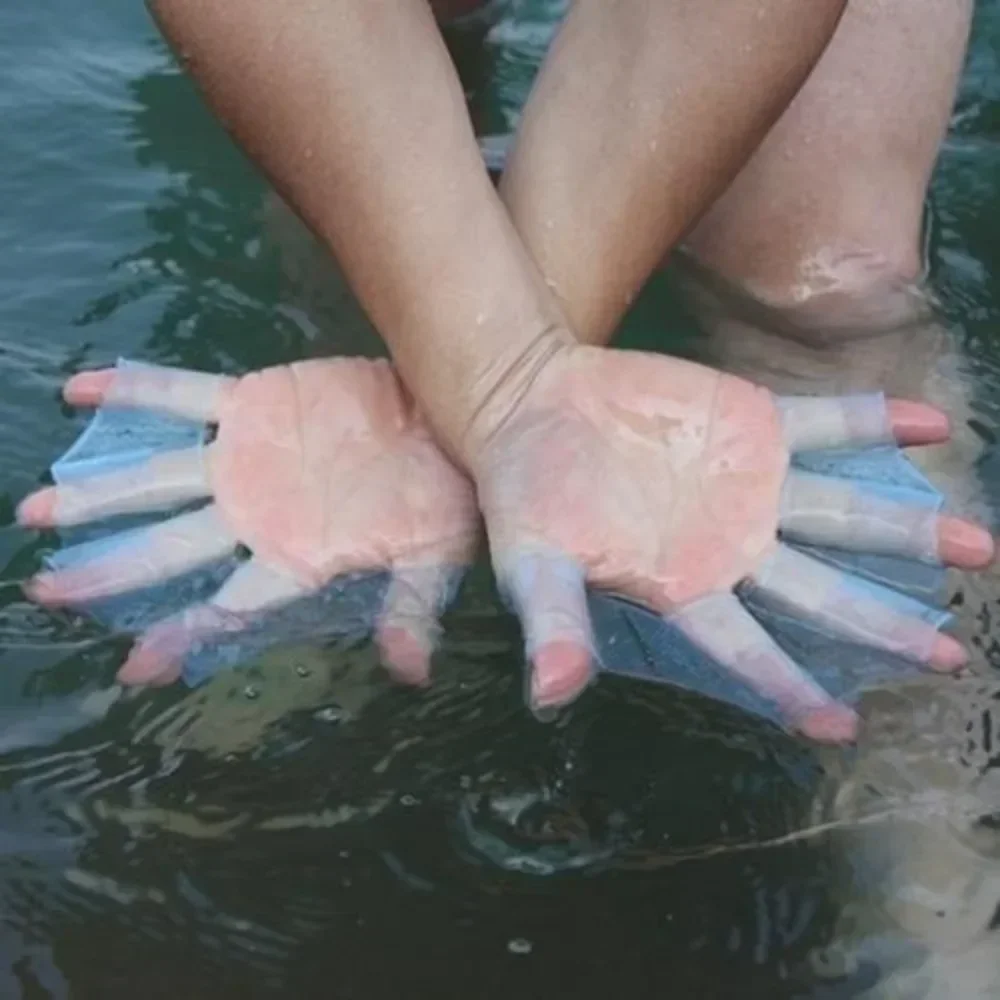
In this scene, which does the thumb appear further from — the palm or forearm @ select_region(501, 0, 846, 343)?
forearm @ select_region(501, 0, 846, 343)

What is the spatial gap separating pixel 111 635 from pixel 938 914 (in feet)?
2.74

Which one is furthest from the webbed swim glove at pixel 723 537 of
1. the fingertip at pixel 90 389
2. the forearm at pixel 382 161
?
the fingertip at pixel 90 389

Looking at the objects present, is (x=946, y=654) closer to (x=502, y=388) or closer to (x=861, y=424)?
(x=861, y=424)

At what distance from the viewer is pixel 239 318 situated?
238cm

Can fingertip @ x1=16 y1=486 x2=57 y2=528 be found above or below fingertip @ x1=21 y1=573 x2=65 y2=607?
above

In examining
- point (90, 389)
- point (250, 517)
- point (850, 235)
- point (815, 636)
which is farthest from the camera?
point (850, 235)

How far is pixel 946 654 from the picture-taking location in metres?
1.52

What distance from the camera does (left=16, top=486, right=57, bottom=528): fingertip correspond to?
167cm

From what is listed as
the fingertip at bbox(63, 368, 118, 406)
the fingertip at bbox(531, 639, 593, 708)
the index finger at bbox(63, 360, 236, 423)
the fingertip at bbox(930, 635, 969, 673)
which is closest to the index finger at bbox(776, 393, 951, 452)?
the fingertip at bbox(930, 635, 969, 673)

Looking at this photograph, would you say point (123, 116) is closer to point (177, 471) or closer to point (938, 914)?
point (177, 471)

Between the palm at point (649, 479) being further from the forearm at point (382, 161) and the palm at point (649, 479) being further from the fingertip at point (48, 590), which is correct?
the fingertip at point (48, 590)

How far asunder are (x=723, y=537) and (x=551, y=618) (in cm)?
21

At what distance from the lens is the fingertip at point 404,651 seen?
1.62 metres

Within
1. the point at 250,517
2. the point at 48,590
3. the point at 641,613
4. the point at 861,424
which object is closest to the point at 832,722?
the point at 641,613
